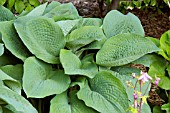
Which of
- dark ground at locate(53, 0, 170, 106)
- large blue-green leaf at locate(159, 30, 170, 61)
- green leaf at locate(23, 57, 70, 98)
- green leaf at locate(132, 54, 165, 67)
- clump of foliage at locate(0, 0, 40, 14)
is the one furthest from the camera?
dark ground at locate(53, 0, 170, 106)

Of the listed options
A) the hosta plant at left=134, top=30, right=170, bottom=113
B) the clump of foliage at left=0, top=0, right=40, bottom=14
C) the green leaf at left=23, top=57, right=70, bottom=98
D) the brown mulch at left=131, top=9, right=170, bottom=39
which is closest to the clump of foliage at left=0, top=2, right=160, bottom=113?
the green leaf at left=23, top=57, right=70, bottom=98

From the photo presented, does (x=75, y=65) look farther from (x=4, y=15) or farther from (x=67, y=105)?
(x=4, y=15)

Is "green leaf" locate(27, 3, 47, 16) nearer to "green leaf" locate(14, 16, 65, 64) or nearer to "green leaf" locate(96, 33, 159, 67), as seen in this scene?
"green leaf" locate(14, 16, 65, 64)

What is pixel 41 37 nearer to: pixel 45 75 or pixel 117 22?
pixel 45 75

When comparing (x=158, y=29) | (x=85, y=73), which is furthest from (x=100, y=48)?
(x=158, y=29)

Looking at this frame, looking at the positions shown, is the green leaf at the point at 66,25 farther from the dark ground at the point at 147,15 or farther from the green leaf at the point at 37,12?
the dark ground at the point at 147,15

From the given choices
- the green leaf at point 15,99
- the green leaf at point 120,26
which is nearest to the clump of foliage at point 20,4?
the green leaf at point 120,26
